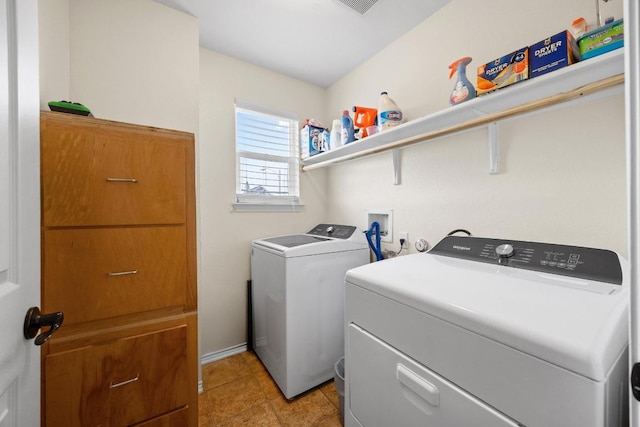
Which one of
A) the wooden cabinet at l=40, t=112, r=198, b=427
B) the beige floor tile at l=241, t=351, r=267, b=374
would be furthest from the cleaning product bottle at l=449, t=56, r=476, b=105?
the beige floor tile at l=241, t=351, r=267, b=374

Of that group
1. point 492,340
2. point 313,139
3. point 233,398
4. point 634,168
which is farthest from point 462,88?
point 233,398

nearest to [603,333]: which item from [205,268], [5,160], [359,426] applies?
[359,426]

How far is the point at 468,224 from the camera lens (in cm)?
150


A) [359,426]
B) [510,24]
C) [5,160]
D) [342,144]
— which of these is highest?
[510,24]

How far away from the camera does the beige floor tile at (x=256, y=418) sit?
1478mm

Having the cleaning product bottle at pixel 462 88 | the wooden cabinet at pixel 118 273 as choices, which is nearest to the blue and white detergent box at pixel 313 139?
the cleaning product bottle at pixel 462 88

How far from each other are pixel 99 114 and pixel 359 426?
2.15m

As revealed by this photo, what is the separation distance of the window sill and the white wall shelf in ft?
3.33

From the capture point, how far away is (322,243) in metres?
1.78

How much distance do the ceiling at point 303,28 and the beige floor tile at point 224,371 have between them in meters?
2.65

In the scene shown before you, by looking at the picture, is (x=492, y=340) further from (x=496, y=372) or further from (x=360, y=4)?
(x=360, y=4)

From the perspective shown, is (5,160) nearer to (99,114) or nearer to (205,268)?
(99,114)

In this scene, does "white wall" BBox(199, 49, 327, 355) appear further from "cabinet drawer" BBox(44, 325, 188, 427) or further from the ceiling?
"cabinet drawer" BBox(44, 325, 188, 427)

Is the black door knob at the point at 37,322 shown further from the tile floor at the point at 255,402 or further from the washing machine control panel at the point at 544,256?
the washing machine control panel at the point at 544,256
